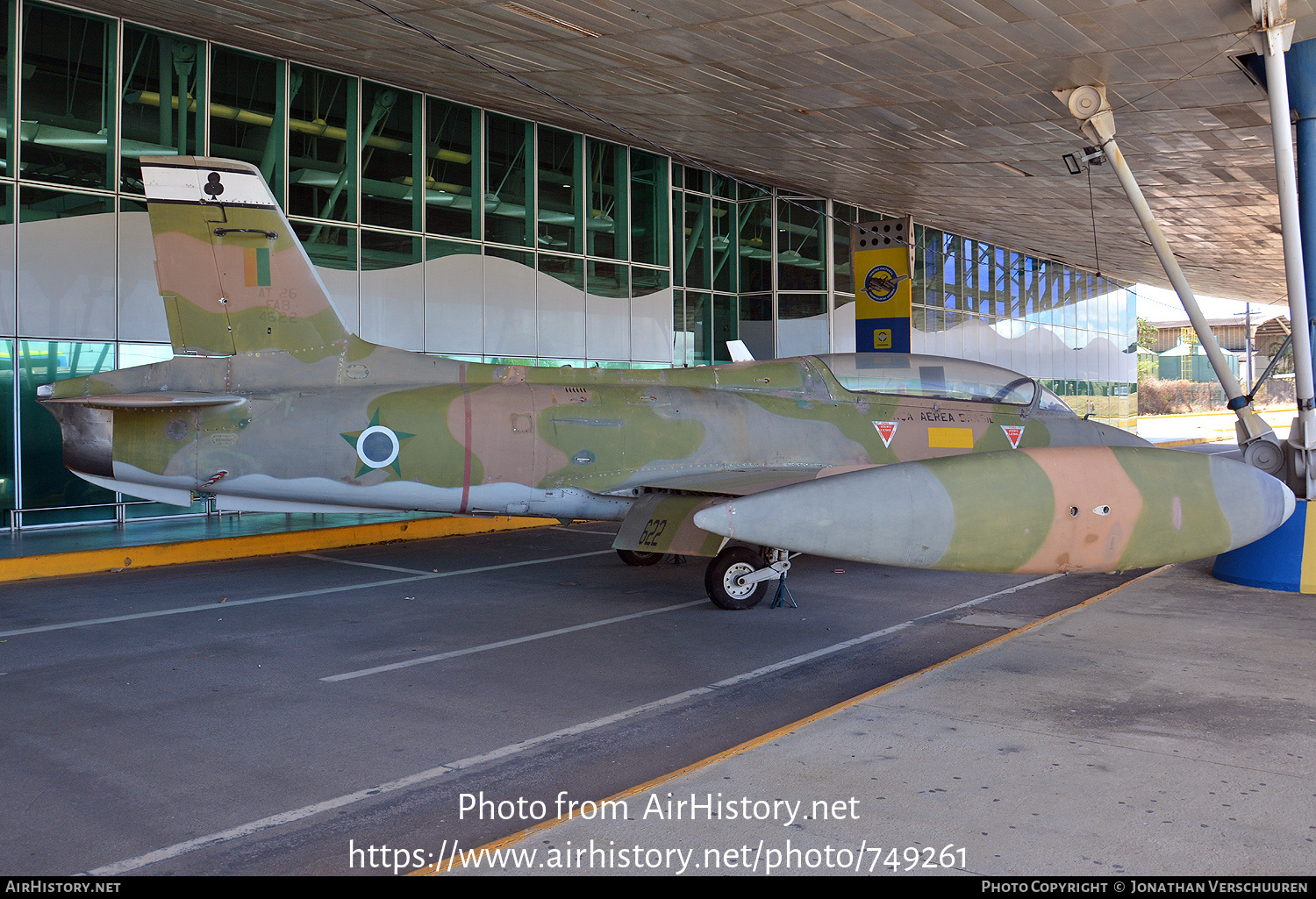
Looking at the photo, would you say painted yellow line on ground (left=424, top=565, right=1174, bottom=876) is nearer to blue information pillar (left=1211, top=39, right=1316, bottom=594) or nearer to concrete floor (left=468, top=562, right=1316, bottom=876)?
concrete floor (left=468, top=562, right=1316, bottom=876)

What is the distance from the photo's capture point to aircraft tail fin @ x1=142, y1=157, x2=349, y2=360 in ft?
30.9

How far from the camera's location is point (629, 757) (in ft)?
18.1

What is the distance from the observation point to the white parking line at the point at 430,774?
424 centimetres

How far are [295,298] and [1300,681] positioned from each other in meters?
9.41

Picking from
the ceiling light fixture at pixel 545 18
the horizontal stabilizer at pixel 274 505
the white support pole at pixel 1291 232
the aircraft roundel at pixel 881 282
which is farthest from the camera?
the aircraft roundel at pixel 881 282

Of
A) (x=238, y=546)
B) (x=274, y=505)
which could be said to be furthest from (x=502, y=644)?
(x=238, y=546)

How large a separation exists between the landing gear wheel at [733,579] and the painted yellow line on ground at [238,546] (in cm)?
398

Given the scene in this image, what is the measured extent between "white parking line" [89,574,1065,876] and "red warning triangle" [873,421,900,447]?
11.1ft

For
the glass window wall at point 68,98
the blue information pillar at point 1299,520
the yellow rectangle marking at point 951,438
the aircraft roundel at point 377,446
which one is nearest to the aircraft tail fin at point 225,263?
the aircraft roundel at point 377,446

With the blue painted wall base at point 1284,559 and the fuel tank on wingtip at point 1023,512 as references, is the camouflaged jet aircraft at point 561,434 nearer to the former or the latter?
the fuel tank on wingtip at point 1023,512

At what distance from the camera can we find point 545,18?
Result: 12477 millimetres

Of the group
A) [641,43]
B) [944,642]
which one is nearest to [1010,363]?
[641,43]

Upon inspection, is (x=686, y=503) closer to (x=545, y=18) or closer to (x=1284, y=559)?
(x=1284, y=559)

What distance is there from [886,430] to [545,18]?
700cm
